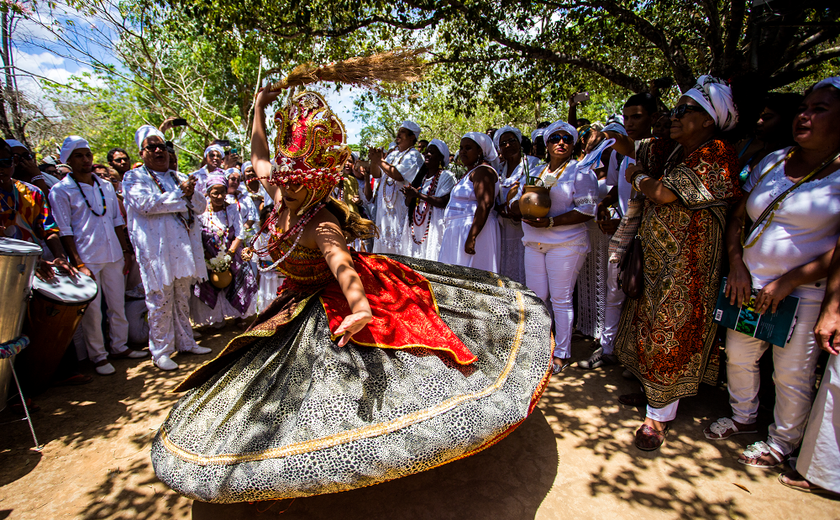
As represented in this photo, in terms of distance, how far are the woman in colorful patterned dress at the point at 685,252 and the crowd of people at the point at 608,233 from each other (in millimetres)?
12

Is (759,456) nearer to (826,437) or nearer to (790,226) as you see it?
(826,437)

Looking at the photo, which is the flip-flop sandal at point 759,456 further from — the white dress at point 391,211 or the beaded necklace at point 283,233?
the white dress at point 391,211

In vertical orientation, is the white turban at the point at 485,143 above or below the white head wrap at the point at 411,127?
below

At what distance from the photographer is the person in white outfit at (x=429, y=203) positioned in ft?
19.9

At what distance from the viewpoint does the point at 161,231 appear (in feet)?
15.0

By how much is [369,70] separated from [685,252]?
254cm

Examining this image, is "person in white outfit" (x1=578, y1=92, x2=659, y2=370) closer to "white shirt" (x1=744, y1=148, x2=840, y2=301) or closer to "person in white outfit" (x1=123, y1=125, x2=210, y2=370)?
"white shirt" (x1=744, y1=148, x2=840, y2=301)

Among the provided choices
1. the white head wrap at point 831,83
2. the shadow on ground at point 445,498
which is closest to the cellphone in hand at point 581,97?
the white head wrap at point 831,83

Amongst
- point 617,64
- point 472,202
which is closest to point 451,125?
point 617,64

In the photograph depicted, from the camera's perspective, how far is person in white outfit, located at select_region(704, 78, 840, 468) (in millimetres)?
2498

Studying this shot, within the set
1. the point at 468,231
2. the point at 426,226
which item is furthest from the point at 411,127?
the point at 468,231

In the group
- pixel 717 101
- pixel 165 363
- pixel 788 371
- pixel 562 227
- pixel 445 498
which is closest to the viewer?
pixel 445 498

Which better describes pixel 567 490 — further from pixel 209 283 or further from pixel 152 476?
pixel 209 283

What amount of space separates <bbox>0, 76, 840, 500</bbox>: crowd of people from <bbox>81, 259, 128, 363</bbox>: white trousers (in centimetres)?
2
